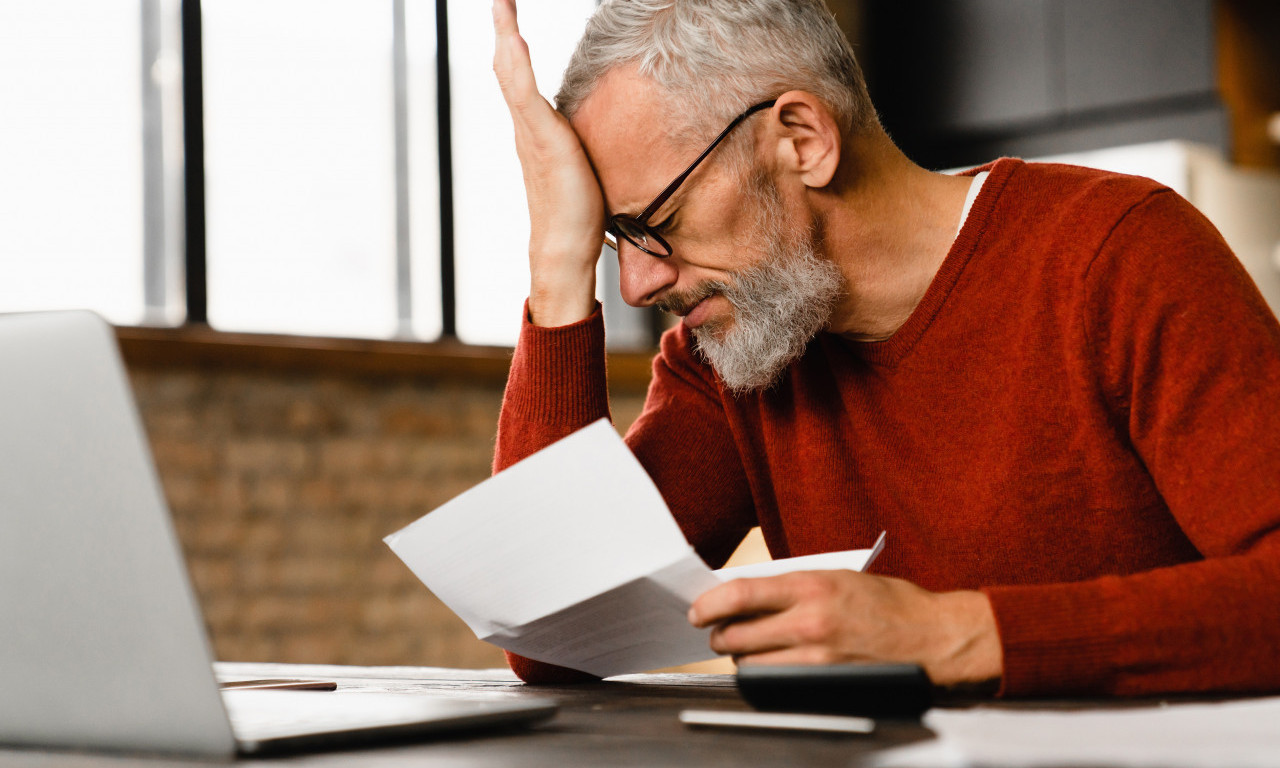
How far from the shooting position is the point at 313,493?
2.99 m

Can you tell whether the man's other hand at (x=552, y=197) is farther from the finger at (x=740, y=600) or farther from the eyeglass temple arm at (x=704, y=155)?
the finger at (x=740, y=600)

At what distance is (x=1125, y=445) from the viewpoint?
106 cm

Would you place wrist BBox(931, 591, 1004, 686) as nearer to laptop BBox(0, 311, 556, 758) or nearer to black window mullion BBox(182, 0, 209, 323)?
laptop BBox(0, 311, 556, 758)

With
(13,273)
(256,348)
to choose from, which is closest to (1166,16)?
(256,348)

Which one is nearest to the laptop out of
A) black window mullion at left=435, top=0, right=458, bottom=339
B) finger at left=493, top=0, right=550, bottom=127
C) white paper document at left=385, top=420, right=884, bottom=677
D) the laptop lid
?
the laptop lid

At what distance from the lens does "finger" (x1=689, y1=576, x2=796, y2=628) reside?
0.75m

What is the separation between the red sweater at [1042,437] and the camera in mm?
783

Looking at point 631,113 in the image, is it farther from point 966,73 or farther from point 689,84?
point 966,73

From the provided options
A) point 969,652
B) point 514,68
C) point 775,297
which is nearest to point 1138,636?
point 969,652

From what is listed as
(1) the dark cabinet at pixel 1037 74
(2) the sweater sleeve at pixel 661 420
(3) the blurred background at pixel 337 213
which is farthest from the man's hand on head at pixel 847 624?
(1) the dark cabinet at pixel 1037 74

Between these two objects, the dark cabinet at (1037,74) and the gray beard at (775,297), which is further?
the dark cabinet at (1037,74)

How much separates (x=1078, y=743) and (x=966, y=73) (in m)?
3.69

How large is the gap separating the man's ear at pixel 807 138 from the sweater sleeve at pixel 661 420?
0.25 meters

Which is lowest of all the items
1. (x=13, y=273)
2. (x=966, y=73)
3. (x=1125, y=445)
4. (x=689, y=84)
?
(x=1125, y=445)
